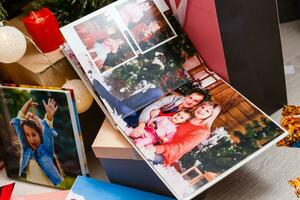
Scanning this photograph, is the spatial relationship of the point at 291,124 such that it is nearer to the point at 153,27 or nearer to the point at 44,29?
the point at 153,27

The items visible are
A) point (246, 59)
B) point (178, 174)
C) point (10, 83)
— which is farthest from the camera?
point (10, 83)

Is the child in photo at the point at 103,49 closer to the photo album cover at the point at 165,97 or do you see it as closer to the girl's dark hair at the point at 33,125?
the photo album cover at the point at 165,97

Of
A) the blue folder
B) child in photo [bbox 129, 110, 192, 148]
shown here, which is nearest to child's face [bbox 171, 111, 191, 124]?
child in photo [bbox 129, 110, 192, 148]

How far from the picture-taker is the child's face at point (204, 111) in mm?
691

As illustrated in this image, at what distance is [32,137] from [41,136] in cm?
2

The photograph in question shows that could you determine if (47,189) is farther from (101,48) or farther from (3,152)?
(101,48)

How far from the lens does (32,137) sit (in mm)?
814

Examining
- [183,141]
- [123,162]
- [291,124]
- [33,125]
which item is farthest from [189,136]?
[33,125]

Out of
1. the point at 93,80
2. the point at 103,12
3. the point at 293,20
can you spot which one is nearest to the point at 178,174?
the point at 93,80

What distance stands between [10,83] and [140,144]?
387 mm

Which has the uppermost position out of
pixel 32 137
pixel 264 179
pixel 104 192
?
pixel 32 137

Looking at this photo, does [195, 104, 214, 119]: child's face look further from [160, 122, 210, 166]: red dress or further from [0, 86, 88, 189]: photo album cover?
[0, 86, 88, 189]: photo album cover

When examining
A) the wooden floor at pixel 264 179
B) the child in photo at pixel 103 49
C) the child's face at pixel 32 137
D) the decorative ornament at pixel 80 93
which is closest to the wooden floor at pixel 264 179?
the wooden floor at pixel 264 179

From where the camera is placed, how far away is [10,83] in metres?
0.87
